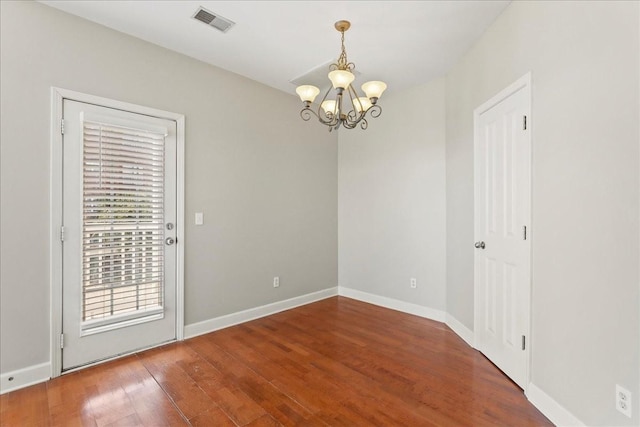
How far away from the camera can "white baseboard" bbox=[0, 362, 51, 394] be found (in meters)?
Result: 2.13

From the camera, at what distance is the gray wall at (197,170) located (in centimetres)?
220

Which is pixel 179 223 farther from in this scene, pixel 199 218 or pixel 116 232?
pixel 116 232

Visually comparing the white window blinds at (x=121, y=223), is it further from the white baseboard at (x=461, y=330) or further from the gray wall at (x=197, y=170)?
the white baseboard at (x=461, y=330)

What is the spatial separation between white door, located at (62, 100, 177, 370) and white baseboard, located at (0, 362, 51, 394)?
0.40ft

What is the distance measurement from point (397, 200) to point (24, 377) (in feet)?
13.0

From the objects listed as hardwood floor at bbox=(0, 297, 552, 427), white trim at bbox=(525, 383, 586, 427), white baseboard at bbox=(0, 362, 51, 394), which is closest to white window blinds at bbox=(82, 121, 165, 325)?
white baseboard at bbox=(0, 362, 51, 394)

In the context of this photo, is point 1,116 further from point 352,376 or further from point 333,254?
point 333,254

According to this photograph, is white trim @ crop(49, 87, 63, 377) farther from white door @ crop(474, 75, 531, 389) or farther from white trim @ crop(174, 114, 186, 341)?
white door @ crop(474, 75, 531, 389)

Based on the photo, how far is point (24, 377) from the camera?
2.20 m

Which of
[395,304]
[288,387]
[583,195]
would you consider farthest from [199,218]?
[583,195]

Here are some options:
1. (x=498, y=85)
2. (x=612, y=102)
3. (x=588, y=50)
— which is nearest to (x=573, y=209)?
(x=612, y=102)

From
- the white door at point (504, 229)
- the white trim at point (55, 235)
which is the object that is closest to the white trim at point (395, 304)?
the white door at point (504, 229)

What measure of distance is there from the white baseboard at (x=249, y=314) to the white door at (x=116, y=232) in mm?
230

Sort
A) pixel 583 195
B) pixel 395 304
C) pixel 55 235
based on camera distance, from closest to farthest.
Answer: pixel 583 195
pixel 55 235
pixel 395 304
